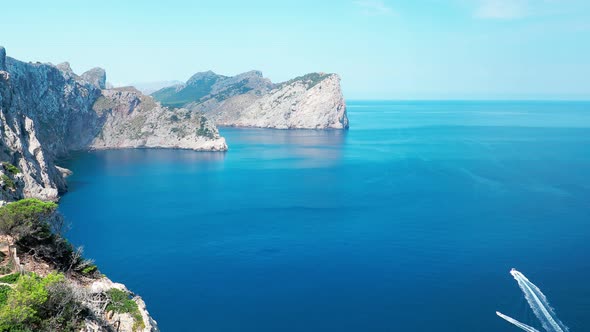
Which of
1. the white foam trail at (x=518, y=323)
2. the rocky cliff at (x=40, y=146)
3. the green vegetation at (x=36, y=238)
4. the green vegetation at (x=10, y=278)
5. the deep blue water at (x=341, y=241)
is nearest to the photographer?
the green vegetation at (x=10, y=278)

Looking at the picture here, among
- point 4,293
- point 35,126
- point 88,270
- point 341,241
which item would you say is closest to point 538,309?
point 341,241

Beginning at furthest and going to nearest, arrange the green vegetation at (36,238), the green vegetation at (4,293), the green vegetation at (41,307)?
the green vegetation at (36,238) < the green vegetation at (4,293) < the green vegetation at (41,307)

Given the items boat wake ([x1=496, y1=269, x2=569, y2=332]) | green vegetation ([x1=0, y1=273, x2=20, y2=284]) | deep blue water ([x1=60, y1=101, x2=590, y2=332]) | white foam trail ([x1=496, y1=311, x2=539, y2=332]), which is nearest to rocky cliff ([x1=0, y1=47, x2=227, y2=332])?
green vegetation ([x1=0, y1=273, x2=20, y2=284])

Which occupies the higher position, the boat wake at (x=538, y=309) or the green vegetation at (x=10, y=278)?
the green vegetation at (x=10, y=278)

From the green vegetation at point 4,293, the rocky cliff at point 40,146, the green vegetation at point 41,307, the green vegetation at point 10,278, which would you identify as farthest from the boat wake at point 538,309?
the green vegetation at point 4,293

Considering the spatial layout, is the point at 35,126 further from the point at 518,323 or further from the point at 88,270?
the point at 518,323

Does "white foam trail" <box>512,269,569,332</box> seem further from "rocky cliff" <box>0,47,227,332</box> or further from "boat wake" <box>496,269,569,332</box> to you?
"rocky cliff" <box>0,47,227,332</box>

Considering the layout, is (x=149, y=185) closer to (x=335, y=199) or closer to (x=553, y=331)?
(x=335, y=199)

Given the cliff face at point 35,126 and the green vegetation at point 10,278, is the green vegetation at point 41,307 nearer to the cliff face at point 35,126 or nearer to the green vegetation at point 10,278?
the green vegetation at point 10,278

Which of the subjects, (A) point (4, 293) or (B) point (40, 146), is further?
(B) point (40, 146)
